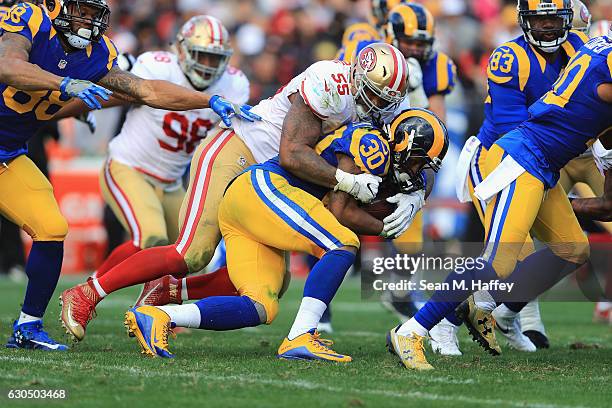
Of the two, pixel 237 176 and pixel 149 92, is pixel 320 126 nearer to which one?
pixel 237 176

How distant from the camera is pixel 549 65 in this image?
602cm

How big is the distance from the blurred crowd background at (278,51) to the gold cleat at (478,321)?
18.1 ft

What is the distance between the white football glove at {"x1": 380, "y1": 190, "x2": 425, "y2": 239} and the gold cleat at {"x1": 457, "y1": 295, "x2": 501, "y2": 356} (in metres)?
0.51

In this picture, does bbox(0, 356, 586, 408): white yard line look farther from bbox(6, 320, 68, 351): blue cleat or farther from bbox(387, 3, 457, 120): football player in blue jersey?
bbox(387, 3, 457, 120): football player in blue jersey

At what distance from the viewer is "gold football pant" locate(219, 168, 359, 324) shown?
521 centimetres

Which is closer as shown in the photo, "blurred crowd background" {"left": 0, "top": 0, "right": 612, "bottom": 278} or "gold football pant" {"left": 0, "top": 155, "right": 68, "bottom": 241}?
"gold football pant" {"left": 0, "top": 155, "right": 68, "bottom": 241}

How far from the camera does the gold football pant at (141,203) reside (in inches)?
266

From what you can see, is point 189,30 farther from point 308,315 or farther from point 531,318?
point 531,318

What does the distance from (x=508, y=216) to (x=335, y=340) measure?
175 centimetres

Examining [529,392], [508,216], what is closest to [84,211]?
[508,216]

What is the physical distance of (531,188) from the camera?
5.34 m

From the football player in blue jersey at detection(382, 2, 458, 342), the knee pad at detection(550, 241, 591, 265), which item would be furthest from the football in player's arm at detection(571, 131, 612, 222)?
the football player in blue jersey at detection(382, 2, 458, 342)

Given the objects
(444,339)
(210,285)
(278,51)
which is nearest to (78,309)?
(210,285)

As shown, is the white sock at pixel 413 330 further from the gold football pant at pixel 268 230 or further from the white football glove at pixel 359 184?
the white football glove at pixel 359 184
